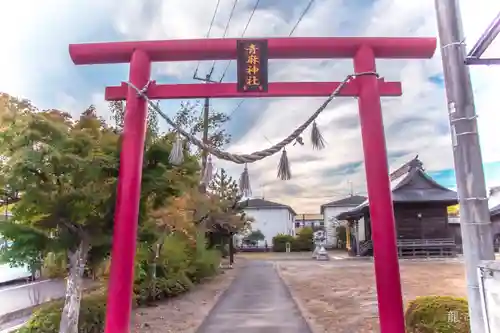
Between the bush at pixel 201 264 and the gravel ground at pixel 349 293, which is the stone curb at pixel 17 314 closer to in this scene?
the gravel ground at pixel 349 293

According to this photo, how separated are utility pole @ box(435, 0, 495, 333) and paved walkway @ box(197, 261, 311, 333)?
4.62 m

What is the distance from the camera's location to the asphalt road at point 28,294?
26.8 feet

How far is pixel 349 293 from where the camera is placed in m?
11.4

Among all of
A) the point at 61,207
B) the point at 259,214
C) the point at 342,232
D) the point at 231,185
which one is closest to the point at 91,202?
the point at 61,207

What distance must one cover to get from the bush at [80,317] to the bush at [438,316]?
481 cm

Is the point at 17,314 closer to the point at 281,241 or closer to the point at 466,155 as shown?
the point at 466,155

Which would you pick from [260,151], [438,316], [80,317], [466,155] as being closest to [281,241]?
[80,317]

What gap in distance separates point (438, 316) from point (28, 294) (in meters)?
9.14

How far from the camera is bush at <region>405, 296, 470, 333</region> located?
4652 mm

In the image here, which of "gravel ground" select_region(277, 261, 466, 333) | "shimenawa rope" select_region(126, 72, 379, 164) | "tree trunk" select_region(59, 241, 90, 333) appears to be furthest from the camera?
"gravel ground" select_region(277, 261, 466, 333)

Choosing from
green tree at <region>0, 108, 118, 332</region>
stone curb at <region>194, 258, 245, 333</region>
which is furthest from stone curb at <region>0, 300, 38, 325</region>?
stone curb at <region>194, 258, 245, 333</region>

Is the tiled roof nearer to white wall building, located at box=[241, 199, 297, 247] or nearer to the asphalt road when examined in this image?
the asphalt road

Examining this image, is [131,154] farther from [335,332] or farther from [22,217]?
[335,332]

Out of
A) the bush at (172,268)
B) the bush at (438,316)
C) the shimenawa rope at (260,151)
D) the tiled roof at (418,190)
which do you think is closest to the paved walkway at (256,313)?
the bush at (172,268)
